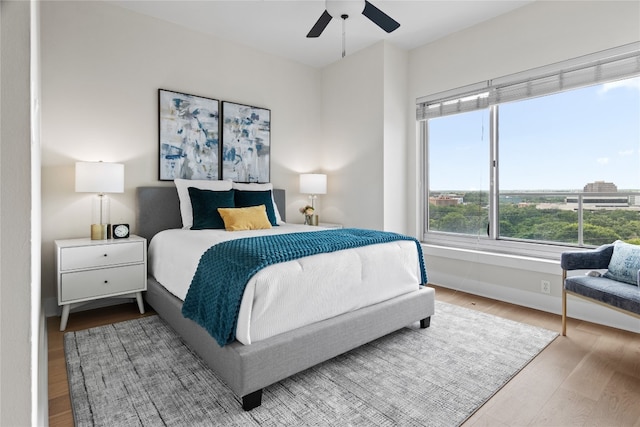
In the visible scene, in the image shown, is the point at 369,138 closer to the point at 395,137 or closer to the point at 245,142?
the point at 395,137

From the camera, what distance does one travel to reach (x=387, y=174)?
4.00 meters

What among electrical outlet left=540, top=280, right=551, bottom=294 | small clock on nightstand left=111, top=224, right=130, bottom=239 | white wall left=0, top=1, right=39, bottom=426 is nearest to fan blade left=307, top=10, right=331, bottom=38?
white wall left=0, top=1, right=39, bottom=426

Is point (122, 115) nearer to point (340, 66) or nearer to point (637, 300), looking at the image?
point (340, 66)

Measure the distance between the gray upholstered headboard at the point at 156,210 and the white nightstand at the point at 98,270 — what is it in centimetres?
33

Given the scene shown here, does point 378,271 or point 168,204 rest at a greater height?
point 168,204

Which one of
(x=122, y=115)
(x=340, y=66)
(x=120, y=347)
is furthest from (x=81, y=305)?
(x=340, y=66)

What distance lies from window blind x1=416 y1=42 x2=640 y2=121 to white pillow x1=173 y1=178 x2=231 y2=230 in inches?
101

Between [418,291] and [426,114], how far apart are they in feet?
7.88

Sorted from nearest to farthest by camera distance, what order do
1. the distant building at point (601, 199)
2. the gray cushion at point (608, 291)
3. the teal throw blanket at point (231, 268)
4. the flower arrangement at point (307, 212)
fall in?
1. the teal throw blanket at point (231, 268)
2. the gray cushion at point (608, 291)
3. the distant building at point (601, 199)
4. the flower arrangement at point (307, 212)

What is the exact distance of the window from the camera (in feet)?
9.09

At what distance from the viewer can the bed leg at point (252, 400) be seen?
1.62 metres

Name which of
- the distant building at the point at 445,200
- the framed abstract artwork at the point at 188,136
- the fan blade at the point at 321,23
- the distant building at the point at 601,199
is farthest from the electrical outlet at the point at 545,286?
the framed abstract artwork at the point at 188,136

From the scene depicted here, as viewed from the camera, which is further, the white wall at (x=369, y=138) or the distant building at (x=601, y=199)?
the white wall at (x=369, y=138)

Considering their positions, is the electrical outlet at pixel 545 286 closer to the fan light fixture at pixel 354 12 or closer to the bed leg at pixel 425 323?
the bed leg at pixel 425 323
